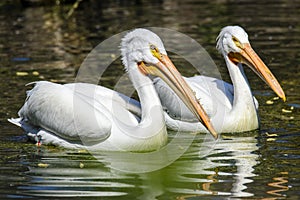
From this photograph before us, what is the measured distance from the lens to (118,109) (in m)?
6.91

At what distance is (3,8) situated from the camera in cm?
1719

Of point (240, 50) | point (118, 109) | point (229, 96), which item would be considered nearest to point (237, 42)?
point (240, 50)

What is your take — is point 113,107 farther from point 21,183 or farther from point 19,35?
point 19,35

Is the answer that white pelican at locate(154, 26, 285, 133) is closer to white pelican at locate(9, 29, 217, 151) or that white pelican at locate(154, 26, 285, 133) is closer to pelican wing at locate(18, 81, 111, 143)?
white pelican at locate(9, 29, 217, 151)

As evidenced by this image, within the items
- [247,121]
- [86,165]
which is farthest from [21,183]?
[247,121]

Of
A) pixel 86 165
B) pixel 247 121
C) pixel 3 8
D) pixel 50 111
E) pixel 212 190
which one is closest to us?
pixel 212 190

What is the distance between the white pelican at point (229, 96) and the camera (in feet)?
25.0

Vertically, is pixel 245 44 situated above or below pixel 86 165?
above

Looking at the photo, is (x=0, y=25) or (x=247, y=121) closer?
(x=247, y=121)

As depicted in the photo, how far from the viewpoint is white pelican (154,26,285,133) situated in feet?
25.0

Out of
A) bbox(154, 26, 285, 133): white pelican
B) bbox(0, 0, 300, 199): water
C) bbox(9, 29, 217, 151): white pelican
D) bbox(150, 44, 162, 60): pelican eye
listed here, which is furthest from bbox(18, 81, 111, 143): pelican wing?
bbox(154, 26, 285, 133): white pelican

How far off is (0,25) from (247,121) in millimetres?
8341

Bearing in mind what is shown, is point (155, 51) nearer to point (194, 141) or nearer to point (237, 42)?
point (194, 141)

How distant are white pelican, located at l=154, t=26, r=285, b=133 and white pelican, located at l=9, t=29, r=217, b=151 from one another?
84cm
